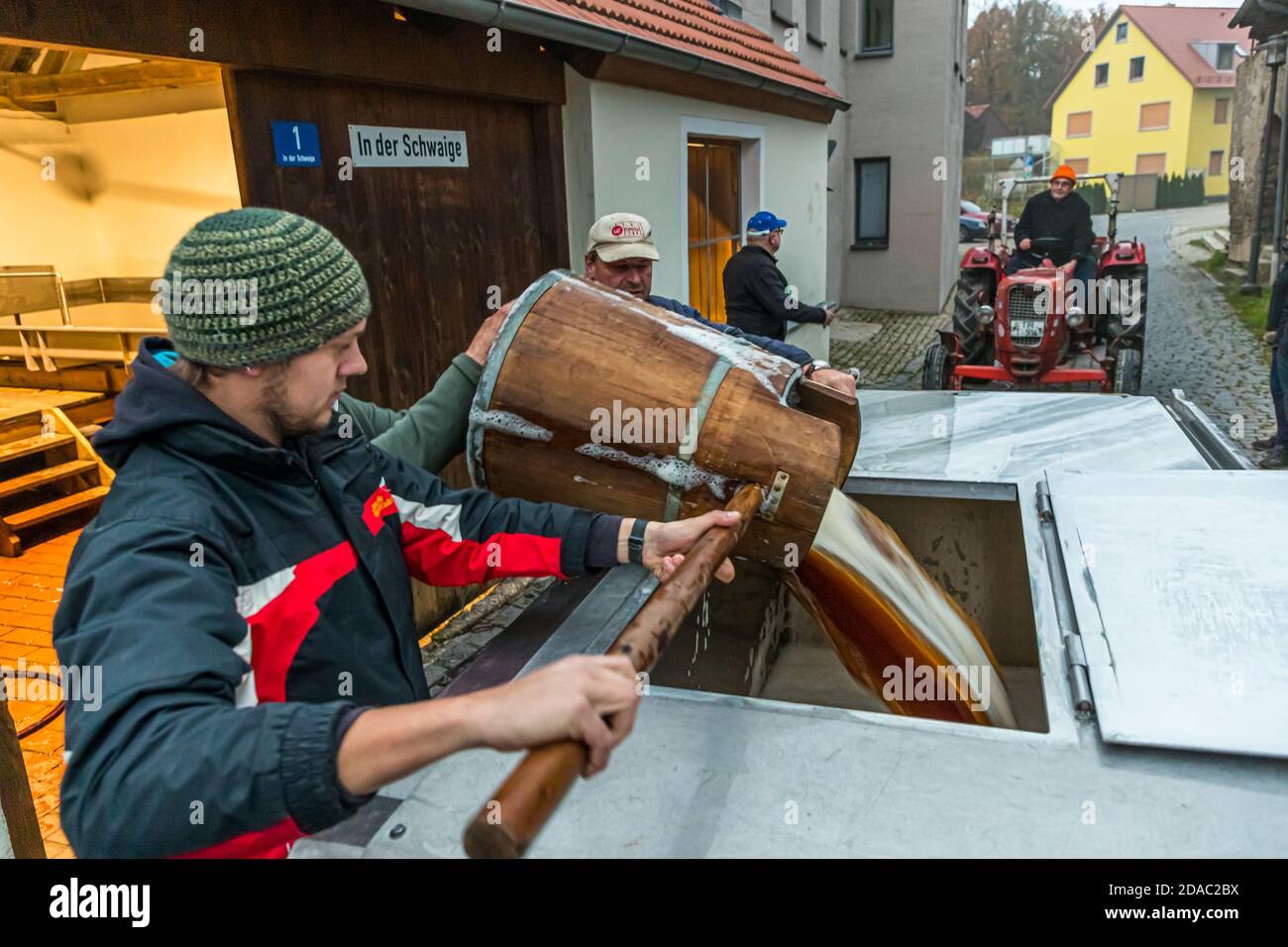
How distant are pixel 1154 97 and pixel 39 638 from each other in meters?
56.5

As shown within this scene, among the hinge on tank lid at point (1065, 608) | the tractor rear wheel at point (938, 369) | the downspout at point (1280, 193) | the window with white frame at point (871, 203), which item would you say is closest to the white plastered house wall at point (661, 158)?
the tractor rear wheel at point (938, 369)

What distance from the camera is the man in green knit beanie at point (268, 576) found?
1.00 m

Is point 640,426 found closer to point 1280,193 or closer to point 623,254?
point 623,254

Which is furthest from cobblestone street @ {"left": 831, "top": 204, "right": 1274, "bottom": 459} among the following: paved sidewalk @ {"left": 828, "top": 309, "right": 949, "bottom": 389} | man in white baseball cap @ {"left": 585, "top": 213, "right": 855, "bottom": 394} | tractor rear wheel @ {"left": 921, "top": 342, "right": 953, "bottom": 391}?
man in white baseball cap @ {"left": 585, "top": 213, "right": 855, "bottom": 394}

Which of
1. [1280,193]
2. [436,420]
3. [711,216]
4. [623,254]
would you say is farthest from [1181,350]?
[436,420]

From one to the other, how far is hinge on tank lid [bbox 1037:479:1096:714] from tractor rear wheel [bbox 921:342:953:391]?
526cm

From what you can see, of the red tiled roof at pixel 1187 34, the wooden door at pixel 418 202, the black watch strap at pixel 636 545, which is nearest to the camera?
the black watch strap at pixel 636 545

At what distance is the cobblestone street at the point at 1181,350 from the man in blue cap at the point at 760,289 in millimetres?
2401

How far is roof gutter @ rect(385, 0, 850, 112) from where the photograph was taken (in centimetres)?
378

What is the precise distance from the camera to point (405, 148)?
4262 millimetres

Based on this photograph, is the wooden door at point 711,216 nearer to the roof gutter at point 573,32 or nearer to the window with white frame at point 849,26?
the roof gutter at point 573,32

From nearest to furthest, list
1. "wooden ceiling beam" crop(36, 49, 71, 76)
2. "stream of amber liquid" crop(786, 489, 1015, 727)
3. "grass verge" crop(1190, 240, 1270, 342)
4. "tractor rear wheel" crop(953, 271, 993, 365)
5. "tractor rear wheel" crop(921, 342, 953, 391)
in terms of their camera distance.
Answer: "stream of amber liquid" crop(786, 489, 1015, 727)
"wooden ceiling beam" crop(36, 49, 71, 76)
"tractor rear wheel" crop(921, 342, 953, 391)
"tractor rear wheel" crop(953, 271, 993, 365)
"grass verge" crop(1190, 240, 1270, 342)

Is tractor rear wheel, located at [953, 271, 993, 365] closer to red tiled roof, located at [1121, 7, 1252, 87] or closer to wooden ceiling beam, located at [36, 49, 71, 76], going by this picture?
wooden ceiling beam, located at [36, 49, 71, 76]

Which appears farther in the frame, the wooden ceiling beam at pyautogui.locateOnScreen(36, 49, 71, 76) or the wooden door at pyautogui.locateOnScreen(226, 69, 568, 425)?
the wooden ceiling beam at pyautogui.locateOnScreen(36, 49, 71, 76)
